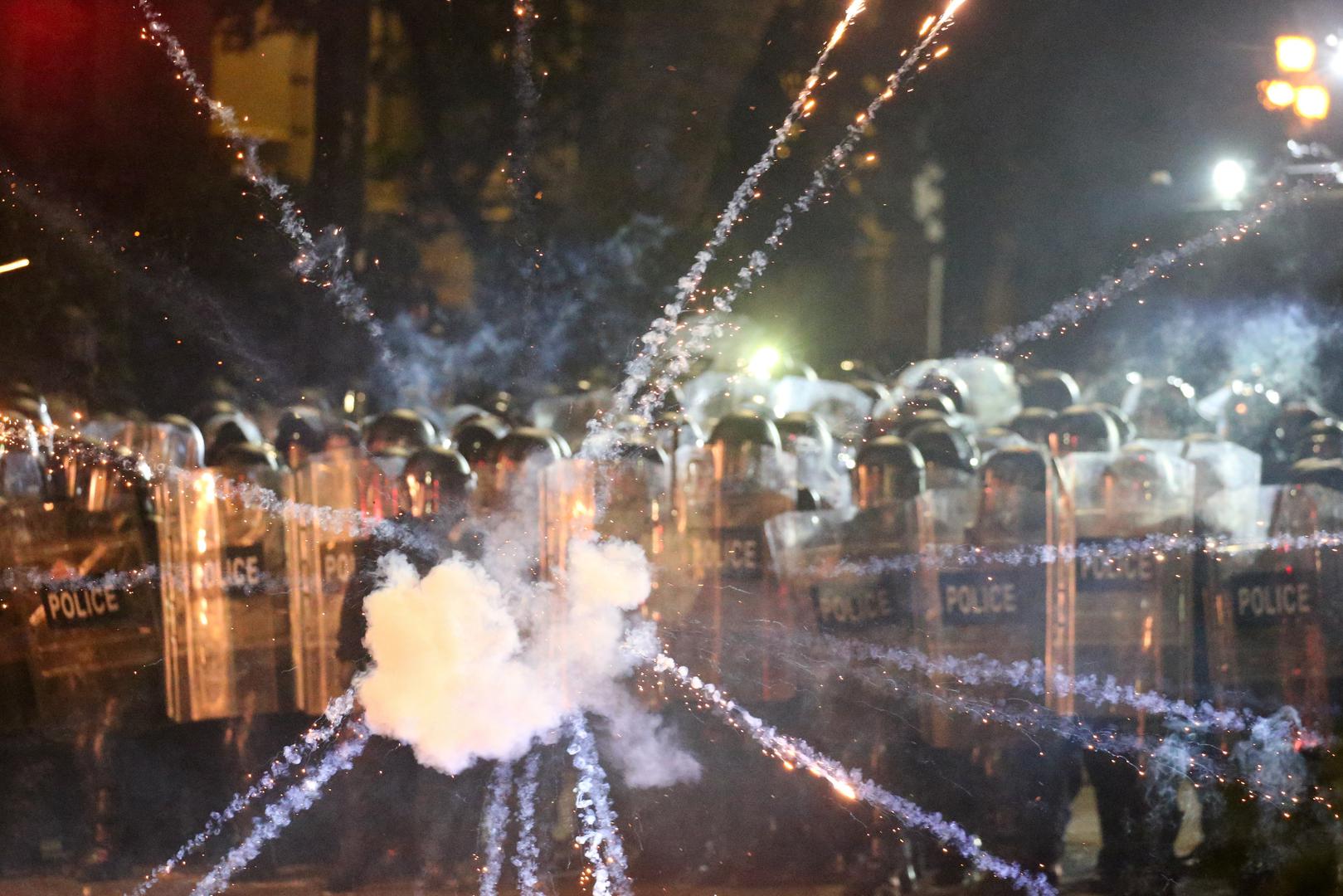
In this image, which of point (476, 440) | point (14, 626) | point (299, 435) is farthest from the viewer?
point (14, 626)

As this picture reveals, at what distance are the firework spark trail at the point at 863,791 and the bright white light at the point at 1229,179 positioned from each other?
6.13 ft

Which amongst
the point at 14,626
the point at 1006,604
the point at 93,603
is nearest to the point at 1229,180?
the point at 1006,604

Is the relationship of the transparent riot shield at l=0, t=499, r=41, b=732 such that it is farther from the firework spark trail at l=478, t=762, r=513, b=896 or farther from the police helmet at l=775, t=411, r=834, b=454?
the police helmet at l=775, t=411, r=834, b=454

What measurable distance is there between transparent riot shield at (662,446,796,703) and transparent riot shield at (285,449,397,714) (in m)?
0.76

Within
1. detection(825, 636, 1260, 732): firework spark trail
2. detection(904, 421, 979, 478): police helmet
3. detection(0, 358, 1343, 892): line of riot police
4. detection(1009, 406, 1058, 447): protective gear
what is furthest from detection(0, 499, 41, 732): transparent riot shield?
detection(1009, 406, 1058, 447): protective gear

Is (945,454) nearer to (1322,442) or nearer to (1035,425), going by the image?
(1035,425)

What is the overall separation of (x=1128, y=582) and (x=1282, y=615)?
470 millimetres

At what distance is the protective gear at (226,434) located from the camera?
9.45ft

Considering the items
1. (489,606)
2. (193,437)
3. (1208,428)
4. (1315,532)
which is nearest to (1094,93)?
(1208,428)

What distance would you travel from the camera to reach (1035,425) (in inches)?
119

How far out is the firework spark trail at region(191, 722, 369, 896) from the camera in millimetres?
2889

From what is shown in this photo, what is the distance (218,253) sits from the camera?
115 inches

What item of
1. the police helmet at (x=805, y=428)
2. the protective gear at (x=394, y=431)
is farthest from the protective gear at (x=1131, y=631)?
the protective gear at (x=394, y=431)

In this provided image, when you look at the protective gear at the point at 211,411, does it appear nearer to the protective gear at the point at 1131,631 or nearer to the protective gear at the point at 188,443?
the protective gear at the point at 188,443
